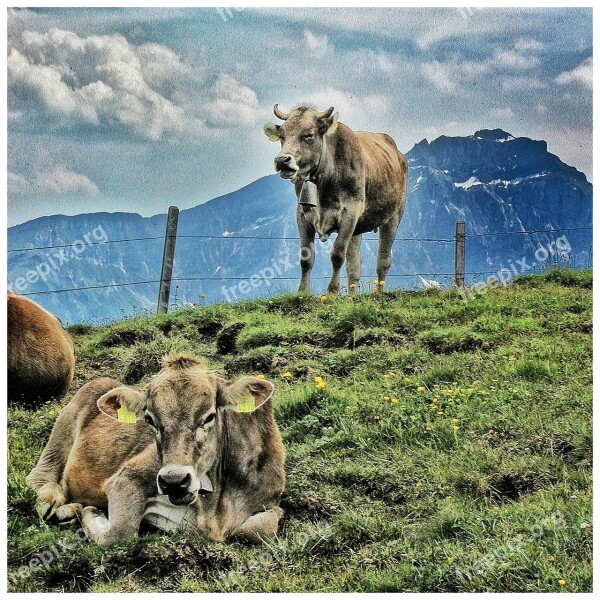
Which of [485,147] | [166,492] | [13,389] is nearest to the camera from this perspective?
[166,492]

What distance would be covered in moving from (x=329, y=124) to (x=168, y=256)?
8.77 feet

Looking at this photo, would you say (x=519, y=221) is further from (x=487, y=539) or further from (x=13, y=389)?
(x=13, y=389)

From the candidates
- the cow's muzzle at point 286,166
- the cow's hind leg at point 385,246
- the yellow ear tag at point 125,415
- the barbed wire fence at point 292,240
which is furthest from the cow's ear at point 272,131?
the yellow ear tag at point 125,415

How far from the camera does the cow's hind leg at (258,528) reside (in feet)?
19.3

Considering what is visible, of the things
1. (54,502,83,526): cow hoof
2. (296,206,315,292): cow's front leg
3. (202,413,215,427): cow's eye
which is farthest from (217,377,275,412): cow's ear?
(296,206,315,292): cow's front leg

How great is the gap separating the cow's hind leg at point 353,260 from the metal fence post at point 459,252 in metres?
1.13

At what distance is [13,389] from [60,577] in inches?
90.4

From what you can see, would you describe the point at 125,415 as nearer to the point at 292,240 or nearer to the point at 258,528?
the point at 258,528

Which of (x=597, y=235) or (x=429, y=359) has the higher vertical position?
(x=597, y=235)

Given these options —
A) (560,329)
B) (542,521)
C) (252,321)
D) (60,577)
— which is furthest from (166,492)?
(560,329)

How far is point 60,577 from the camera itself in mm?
5844

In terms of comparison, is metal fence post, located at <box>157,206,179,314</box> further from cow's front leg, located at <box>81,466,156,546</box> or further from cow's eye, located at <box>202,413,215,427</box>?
cow's eye, located at <box>202,413,215,427</box>

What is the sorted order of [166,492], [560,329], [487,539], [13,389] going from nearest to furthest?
[166,492], [487,539], [13,389], [560,329]

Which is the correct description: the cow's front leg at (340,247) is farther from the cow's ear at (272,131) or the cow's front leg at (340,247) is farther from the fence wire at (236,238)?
the cow's ear at (272,131)
